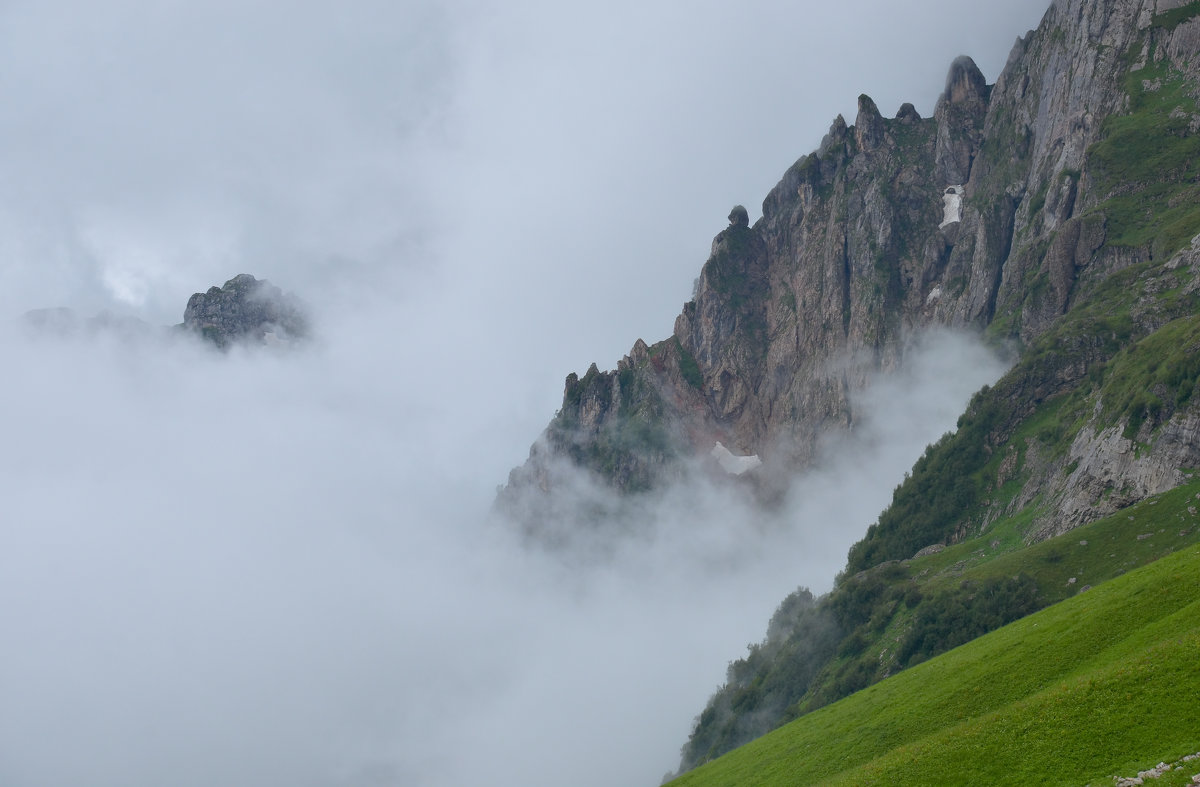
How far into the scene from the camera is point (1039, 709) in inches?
1982

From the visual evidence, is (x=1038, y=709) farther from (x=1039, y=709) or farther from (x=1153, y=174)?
(x=1153, y=174)

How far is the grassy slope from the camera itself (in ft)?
146

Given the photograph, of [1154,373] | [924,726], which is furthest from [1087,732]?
[1154,373]

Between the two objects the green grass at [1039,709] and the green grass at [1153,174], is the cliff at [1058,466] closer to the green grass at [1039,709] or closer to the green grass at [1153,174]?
the green grass at [1153,174]

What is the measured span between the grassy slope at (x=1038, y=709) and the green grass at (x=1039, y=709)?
3.8 inches

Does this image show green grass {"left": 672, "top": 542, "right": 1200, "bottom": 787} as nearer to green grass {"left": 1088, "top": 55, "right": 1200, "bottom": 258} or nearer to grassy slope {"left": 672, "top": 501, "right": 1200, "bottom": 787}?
grassy slope {"left": 672, "top": 501, "right": 1200, "bottom": 787}

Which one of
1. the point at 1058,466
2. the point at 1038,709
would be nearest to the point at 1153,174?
the point at 1058,466

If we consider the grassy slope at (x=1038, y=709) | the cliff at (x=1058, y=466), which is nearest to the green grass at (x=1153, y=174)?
the cliff at (x=1058, y=466)

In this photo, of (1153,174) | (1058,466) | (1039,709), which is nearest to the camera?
(1039,709)

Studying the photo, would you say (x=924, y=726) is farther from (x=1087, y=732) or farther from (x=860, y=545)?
(x=860, y=545)

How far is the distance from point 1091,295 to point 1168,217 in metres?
20.1

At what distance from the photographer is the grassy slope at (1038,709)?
4447 centimetres

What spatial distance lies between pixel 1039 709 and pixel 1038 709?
0.23 feet

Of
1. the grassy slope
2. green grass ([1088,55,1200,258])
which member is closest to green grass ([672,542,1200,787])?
the grassy slope
